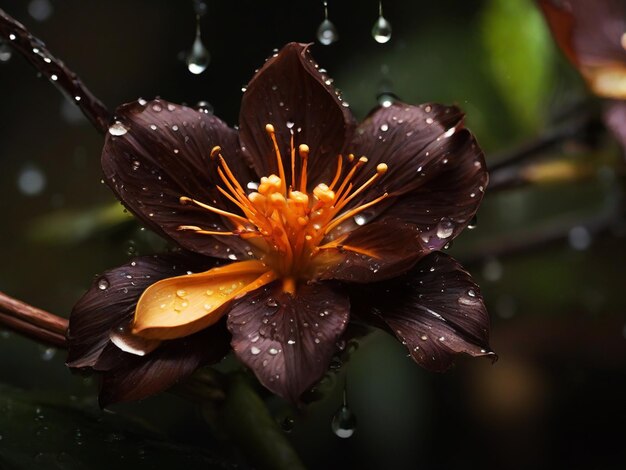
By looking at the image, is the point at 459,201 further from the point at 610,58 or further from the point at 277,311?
the point at 610,58

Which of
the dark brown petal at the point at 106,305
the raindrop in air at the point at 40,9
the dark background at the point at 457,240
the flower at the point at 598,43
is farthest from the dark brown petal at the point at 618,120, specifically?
the raindrop in air at the point at 40,9

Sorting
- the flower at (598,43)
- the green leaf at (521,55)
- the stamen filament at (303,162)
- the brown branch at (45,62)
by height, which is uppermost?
the brown branch at (45,62)

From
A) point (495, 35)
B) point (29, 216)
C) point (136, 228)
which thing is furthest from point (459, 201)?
point (29, 216)

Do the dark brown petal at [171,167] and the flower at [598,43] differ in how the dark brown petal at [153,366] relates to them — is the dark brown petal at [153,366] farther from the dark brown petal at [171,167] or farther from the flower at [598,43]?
the flower at [598,43]

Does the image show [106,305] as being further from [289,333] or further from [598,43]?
[598,43]

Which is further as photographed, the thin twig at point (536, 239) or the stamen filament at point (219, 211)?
the thin twig at point (536, 239)

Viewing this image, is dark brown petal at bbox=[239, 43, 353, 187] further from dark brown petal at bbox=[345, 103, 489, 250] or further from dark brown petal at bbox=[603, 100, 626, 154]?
dark brown petal at bbox=[603, 100, 626, 154]
